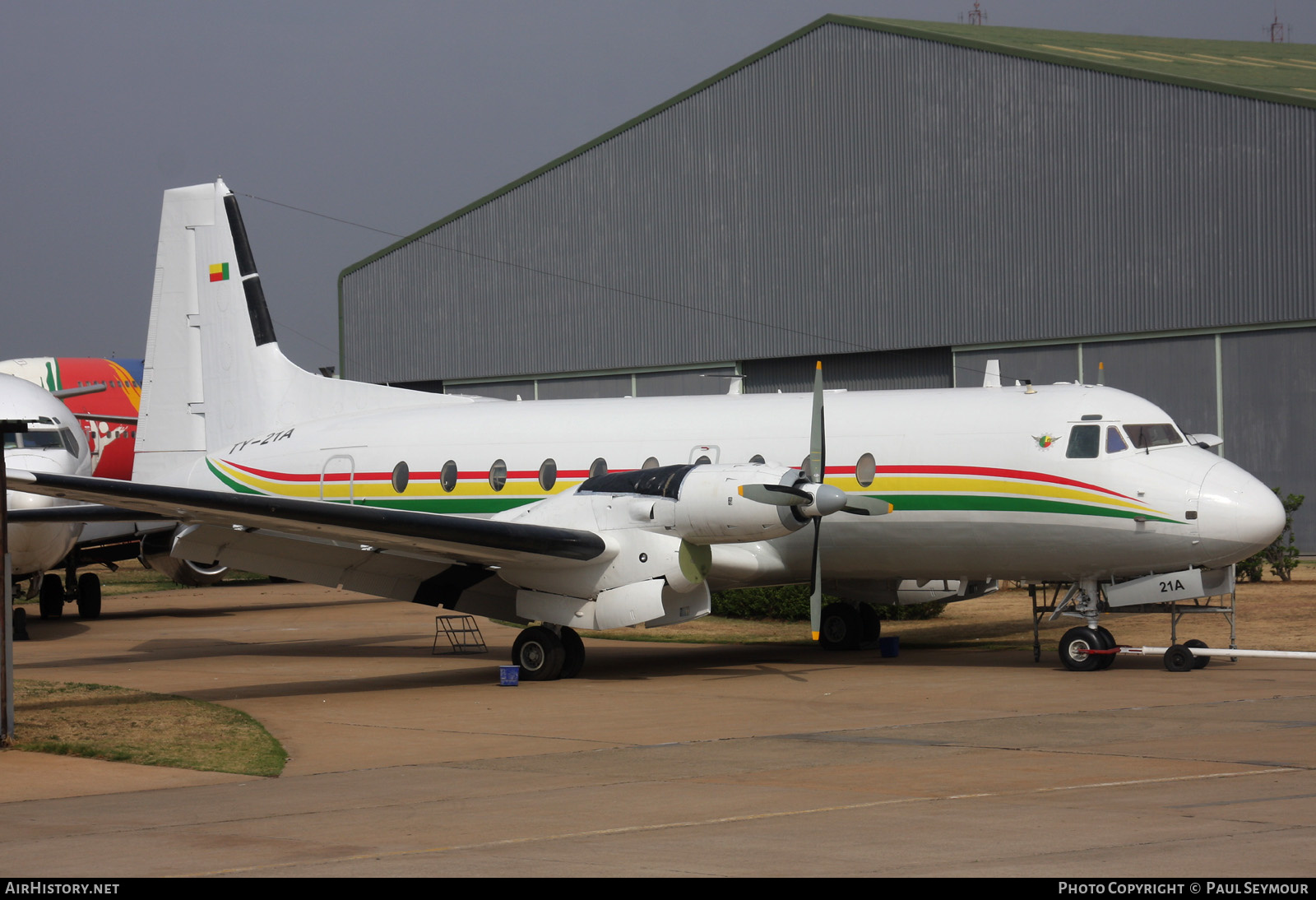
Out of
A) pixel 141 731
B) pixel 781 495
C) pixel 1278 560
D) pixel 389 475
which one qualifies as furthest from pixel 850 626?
pixel 1278 560

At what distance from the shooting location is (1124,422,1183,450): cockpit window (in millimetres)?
15102

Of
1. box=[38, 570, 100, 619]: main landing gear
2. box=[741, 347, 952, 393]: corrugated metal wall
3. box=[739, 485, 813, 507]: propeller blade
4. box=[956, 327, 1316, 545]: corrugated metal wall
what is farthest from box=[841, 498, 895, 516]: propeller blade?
box=[741, 347, 952, 393]: corrugated metal wall

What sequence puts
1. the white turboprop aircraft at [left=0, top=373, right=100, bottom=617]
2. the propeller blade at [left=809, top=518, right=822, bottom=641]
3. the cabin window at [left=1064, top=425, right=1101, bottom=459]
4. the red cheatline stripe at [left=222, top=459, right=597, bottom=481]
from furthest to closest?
1. the white turboprop aircraft at [left=0, top=373, right=100, bottom=617]
2. the red cheatline stripe at [left=222, top=459, right=597, bottom=481]
3. the cabin window at [left=1064, top=425, right=1101, bottom=459]
4. the propeller blade at [left=809, top=518, right=822, bottom=641]

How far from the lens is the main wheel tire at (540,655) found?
15914 mm

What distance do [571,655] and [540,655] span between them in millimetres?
390

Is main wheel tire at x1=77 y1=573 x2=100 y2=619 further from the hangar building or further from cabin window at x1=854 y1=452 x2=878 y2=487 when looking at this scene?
cabin window at x1=854 y1=452 x2=878 y2=487

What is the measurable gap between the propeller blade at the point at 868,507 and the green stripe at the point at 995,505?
83 centimetres

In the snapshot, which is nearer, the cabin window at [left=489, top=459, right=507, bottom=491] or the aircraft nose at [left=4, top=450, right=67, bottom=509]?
the cabin window at [left=489, top=459, right=507, bottom=491]

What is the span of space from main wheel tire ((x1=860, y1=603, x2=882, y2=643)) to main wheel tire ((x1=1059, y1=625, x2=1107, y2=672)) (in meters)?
3.92

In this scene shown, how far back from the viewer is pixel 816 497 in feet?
46.8

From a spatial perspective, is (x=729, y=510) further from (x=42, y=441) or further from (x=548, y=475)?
(x=42, y=441)

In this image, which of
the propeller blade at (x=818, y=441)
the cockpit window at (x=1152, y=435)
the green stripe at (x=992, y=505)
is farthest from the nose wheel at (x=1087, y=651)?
the propeller blade at (x=818, y=441)

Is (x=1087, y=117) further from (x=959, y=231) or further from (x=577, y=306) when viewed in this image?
(x=577, y=306)

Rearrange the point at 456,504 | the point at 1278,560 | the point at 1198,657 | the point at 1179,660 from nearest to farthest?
the point at 1179,660
the point at 1198,657
the point at 456,504
the point at 1278,560
